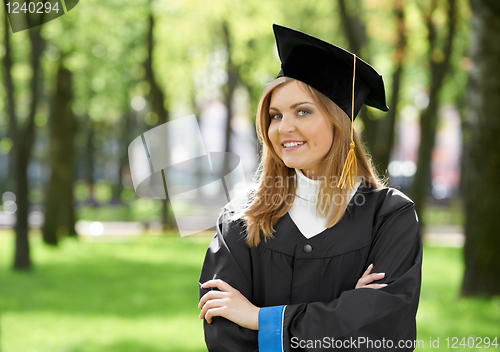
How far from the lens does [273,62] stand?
1766 cm

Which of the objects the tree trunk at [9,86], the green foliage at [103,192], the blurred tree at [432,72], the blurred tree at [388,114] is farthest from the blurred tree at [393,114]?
the green foliage at [103,192]

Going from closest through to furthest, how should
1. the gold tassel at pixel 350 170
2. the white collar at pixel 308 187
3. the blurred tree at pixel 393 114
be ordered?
the gold tassel at pixel 350 170, the white collar at pixel 308 187, the blurred tree at pixel 393 114

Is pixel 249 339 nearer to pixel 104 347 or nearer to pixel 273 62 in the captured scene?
pixel 104 347

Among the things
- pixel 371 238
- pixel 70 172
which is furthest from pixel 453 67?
pixel 371 238

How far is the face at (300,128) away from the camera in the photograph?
209 cm

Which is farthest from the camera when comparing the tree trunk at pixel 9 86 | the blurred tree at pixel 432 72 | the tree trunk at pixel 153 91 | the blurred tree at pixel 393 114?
the tree trunk at pixel 153 91

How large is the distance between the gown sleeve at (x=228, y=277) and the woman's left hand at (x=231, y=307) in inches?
1.4

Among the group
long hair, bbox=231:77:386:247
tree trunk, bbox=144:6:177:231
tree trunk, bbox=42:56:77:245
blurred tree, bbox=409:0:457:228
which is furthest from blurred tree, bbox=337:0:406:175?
long hair, bbox=231:77:386:247

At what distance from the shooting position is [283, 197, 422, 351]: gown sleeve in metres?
1.85

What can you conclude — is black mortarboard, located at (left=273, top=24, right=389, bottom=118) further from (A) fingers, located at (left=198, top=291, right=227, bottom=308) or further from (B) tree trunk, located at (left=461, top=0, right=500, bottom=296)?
(B) tree trunk, located at (left=461, top=0, right=500, bottom=296)

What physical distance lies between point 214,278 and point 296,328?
409mm

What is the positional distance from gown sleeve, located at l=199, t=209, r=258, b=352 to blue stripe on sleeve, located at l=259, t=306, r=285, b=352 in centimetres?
5

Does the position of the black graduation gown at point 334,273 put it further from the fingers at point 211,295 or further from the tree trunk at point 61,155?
the tree trunk at point 61,155

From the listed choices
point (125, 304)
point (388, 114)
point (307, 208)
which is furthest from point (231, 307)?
point (388, 114)
